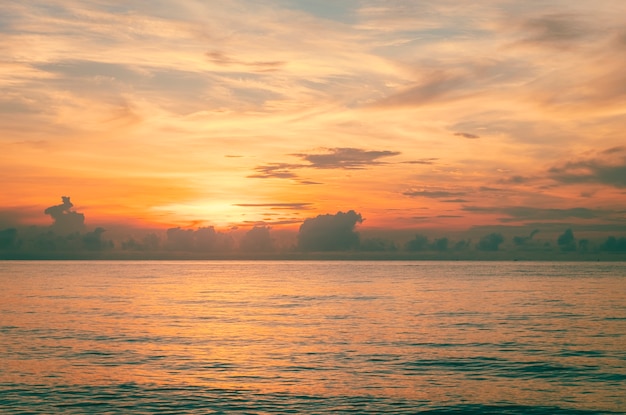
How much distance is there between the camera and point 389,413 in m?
35.6

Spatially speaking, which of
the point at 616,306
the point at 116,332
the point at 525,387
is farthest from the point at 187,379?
the point at 616,306

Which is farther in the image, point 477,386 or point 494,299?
point 494,299

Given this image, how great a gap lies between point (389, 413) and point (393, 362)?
1516 centimetres

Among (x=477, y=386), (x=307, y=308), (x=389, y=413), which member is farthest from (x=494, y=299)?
(x=389, y=413)

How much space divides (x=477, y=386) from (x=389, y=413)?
30.8 feet

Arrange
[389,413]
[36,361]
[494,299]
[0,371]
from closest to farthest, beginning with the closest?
[389,413], [0,371], [36,361], [494,299]

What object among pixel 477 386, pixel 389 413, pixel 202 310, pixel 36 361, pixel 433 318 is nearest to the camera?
A: pixel 389 413

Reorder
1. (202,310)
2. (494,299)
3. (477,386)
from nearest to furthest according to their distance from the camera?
(477,386), (202,310), (494,299)

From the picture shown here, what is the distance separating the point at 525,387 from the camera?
4238 centimetres

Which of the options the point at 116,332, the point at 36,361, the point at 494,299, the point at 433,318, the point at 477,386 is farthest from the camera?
the point at 494,299

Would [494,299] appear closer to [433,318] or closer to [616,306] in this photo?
[616,306]

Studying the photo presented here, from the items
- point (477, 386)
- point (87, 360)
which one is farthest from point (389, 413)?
point (87, 360)

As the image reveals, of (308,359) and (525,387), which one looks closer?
(525,387)

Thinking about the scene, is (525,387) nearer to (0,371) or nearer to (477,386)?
(477,386)
